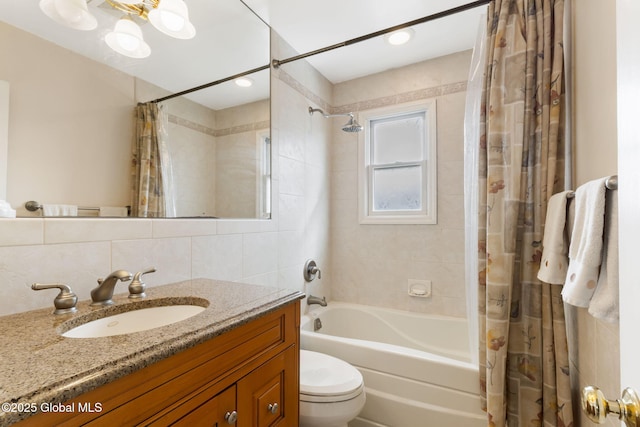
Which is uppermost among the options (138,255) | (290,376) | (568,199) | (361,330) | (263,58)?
(263,58)

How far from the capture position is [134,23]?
121 cm

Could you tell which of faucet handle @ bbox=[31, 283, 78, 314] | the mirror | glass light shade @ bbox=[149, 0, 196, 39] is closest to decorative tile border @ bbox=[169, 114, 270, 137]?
the mirror

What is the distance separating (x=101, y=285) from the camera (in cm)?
93

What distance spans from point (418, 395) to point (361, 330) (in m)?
0.99

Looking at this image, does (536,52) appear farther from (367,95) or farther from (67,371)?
(67,371)

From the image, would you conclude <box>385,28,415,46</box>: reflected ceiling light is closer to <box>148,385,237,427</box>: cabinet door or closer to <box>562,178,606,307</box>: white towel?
<box>562,178,606,307</box>: white towel

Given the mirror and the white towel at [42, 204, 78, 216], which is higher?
the mirror

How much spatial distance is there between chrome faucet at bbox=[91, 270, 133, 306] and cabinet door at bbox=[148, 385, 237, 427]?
454 millimetres

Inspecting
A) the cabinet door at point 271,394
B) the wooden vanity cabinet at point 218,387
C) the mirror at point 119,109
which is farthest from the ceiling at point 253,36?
the cabinet door at point 271,394

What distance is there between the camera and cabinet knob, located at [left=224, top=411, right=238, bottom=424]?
78 centimetres

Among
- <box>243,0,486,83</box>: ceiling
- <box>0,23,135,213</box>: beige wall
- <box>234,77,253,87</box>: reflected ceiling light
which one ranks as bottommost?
<box>0,23,135,213</box>: beige wall

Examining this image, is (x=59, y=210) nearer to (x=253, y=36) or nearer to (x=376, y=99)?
(x=253, y=36)

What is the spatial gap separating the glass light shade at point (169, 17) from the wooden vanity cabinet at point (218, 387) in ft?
4.10

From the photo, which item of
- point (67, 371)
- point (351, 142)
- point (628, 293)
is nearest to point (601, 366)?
point (628, 293)
